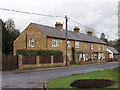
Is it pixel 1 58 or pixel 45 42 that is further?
pixel 45 42

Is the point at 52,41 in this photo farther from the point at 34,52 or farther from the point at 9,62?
the point at 9,62

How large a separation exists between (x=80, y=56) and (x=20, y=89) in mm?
37111

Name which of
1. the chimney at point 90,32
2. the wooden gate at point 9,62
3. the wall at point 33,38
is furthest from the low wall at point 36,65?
the chimney at point 90,32

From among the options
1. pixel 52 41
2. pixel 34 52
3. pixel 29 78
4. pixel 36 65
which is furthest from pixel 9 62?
pixel 52 41

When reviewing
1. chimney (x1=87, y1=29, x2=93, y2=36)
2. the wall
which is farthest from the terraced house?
chimney (x1=87, y1=29, x2=93, y2=36)

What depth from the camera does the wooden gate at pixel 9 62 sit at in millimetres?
24922

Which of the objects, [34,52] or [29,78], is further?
[34,52]

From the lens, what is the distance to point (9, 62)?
25391mm

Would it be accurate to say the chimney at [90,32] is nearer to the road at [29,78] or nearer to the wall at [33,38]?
the wall at [33,38]

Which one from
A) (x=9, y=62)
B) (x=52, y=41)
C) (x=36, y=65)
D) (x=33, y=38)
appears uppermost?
(x=33, y=38)

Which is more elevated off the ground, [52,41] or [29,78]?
[52,41]

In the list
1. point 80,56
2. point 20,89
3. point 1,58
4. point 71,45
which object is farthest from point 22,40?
point 20,89

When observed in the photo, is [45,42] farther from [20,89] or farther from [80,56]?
[20,89]

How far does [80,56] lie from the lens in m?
47.6
